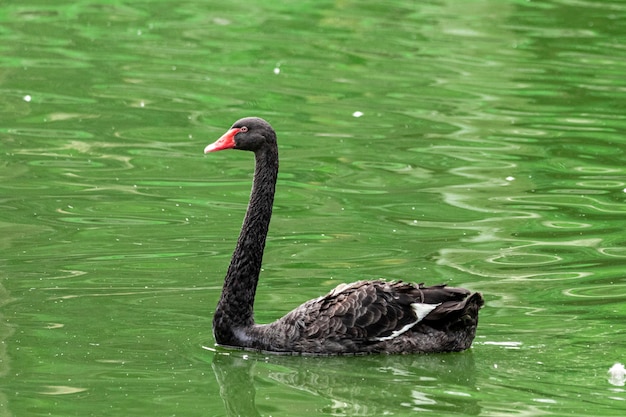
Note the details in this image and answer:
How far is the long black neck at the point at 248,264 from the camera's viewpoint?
24.4ft

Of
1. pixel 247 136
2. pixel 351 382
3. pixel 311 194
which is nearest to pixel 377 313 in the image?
pixel 351 382

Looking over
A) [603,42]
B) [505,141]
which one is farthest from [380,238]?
[603,42]

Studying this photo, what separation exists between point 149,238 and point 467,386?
3.32 meters

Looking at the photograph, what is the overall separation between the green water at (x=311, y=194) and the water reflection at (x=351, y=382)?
2 centimetres

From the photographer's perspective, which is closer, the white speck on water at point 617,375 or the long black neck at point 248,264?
the white speck on water at point 617,375

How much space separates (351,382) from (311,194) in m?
4.15

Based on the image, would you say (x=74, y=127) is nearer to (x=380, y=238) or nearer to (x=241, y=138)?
(x=380, y=238)

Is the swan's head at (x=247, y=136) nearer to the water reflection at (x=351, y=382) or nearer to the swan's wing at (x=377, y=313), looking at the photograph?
the swan's wing at (x=377, y=313)

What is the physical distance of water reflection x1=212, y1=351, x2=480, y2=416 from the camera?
6.53 meters

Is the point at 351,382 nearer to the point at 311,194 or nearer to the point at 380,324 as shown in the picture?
the point at 380,324

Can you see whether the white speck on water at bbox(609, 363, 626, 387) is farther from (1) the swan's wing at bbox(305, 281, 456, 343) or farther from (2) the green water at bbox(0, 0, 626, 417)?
(1) the swan's wing at bbox(305, 281, 456, 343)

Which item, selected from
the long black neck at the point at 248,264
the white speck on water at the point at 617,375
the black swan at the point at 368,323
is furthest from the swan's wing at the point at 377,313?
the white speck on water at the point at 617,375

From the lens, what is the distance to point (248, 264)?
7703 mm

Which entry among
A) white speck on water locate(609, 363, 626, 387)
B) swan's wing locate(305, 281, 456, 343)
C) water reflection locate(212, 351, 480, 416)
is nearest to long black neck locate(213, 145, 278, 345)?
water reflection locate(212, 351, 480, 416)
